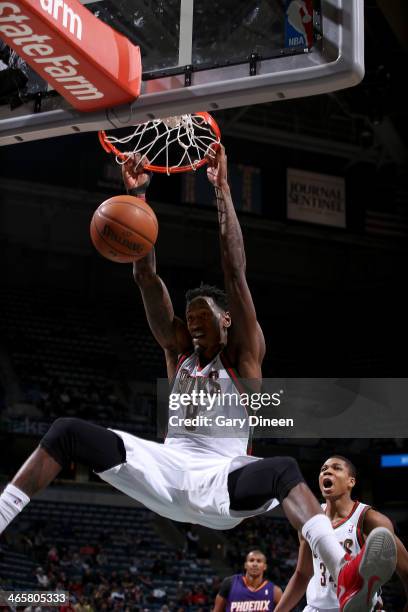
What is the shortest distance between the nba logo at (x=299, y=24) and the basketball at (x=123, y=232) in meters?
1.18

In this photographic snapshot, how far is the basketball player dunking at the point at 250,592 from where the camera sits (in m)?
7.73

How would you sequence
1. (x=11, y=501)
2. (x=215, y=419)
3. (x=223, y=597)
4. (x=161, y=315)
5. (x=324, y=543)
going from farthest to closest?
(x=223, y=597), (x=161, y=315), (x=215, y=419), (x=11, y=501), (x=324, y=543)

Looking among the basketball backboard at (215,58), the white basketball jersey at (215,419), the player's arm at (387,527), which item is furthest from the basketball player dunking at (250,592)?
the basketball backboard at (215,58)

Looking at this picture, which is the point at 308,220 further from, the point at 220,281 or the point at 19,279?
the point at 19,279

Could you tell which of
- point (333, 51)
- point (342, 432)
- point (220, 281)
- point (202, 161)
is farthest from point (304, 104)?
point (333, 51)

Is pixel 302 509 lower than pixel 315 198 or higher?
lower

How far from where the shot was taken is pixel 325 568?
5.54 m

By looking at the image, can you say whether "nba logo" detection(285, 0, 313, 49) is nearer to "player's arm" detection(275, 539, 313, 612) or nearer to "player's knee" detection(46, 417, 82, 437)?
"player's knee" detection(46, 417, 82, 437)

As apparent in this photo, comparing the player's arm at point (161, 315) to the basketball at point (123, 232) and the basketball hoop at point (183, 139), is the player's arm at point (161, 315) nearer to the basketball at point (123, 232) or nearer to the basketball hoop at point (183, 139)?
the basketball at point (123, 232)

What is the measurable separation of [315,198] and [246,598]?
11858 mm

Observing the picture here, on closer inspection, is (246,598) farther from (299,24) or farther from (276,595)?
(299,24)

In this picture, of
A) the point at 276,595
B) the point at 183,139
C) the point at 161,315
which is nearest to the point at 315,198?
the point at 276,595

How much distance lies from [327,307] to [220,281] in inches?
115

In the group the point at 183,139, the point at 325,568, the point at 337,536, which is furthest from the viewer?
the point at 183,139
